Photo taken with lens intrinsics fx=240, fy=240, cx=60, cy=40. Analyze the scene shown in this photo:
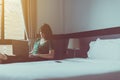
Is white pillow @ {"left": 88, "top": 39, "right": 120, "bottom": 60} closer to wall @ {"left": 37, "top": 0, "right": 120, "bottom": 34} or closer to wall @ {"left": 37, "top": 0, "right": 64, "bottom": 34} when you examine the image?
wall @ {"left": 37, "top": 0, "right": 120, "bottom": 34}

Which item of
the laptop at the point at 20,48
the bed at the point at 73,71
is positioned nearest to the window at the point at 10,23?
the laptop at the point at 20,48

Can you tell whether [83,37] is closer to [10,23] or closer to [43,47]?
[43,47]

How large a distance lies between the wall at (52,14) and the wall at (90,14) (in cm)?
14

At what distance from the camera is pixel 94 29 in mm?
4781

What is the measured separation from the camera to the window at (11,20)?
16.6 ft

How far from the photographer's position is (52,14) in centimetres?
561

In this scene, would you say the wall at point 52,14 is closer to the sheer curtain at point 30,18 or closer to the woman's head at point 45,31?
the sheer curtain at point 30,18

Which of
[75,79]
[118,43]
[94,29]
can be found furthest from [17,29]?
[75,79]

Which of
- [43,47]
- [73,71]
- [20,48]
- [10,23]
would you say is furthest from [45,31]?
[73,71]

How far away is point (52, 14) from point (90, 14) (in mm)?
1075

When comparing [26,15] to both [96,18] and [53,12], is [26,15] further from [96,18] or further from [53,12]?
[96,18]

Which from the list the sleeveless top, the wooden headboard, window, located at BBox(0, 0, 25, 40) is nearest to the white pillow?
the wooden headboard

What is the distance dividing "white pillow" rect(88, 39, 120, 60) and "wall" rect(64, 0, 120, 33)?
1.67 feet

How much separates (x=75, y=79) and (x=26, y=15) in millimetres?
3325
